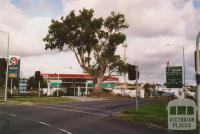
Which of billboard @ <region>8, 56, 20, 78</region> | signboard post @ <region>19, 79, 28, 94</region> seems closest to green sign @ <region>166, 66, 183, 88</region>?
billboard @ <region>8, 56, 20, 78</region>

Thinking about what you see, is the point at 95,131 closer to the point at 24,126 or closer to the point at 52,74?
the point at 24,126

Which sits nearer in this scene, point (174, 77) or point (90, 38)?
point (174, 77)

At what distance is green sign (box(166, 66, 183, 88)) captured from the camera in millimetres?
36156

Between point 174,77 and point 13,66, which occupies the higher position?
point 13,66

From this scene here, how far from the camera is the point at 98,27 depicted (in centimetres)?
7331

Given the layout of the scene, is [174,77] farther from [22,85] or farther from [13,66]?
[22,85]

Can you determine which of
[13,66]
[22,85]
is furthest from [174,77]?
[22,85]

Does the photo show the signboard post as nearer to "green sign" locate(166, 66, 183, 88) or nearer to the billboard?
the billboard

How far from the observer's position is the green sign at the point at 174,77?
119 feet

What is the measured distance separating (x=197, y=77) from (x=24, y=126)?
9268mm

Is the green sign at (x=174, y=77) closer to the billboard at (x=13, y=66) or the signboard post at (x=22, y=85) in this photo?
the billboard at (x=13, y=66)

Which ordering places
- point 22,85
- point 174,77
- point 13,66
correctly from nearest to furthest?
point 174,77 < point 13,66 < point 22,85

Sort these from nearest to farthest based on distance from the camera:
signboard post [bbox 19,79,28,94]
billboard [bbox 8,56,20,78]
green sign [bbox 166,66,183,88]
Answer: green sign [bbox 166,66,183,88] → billboard [bbox 8,56,20,78] → signboard post [bbox 19,79,28,94]

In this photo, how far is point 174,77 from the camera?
36.5 metres
